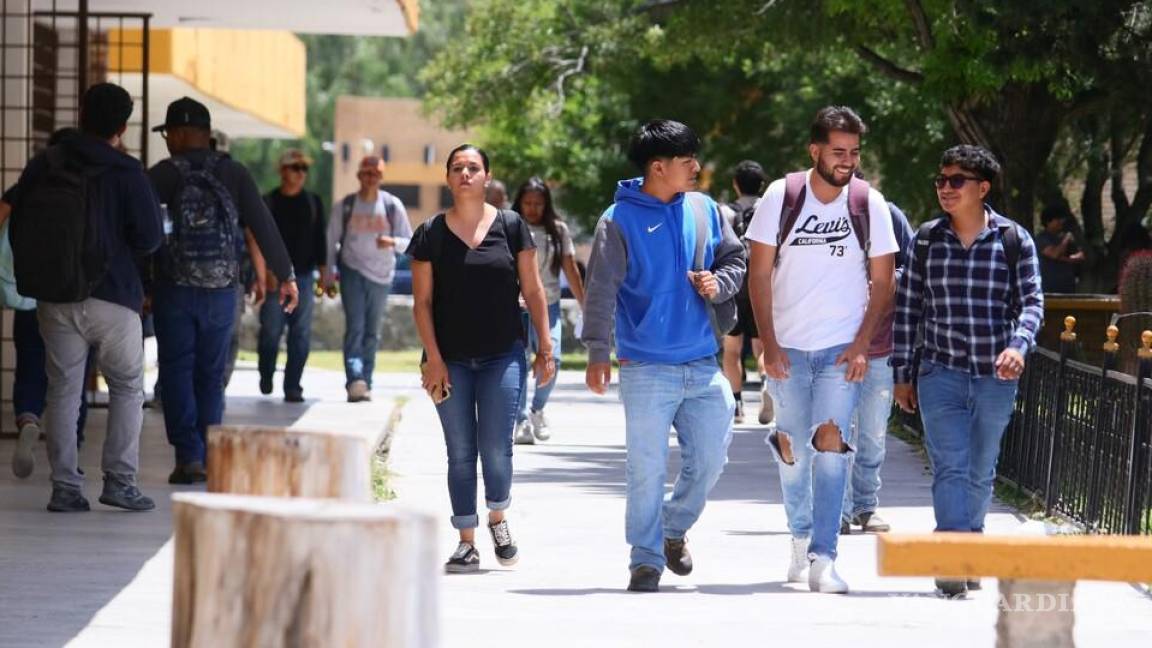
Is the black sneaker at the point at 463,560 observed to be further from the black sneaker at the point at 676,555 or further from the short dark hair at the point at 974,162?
the short dark hair at the point at 974,162

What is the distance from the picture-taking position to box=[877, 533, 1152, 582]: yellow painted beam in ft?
17.9

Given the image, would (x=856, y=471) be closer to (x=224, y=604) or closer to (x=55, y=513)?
(x=55, y=513)

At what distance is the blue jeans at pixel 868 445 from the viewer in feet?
33.0

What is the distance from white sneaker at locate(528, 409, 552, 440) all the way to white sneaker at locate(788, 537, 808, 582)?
21.2 ft

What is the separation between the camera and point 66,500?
401 inches

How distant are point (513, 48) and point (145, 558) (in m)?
24.1

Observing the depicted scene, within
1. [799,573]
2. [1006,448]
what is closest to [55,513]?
[799,573]

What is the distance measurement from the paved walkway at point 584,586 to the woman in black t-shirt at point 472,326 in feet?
1.44

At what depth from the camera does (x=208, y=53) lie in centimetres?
2509

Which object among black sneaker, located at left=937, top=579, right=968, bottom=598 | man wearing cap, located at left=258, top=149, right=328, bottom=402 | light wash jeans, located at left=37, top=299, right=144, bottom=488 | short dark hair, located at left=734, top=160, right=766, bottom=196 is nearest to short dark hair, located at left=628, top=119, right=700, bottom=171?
black sneaker, located at left=937, top=579, right=968, bottom=598

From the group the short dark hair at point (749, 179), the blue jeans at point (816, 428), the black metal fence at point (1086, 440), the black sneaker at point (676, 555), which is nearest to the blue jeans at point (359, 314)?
the short dark hair at point (749, 179)

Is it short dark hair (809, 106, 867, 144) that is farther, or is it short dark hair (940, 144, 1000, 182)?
short dark hair (809, 106, 867, 144)

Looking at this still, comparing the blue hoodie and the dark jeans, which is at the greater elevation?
the blue hoodie

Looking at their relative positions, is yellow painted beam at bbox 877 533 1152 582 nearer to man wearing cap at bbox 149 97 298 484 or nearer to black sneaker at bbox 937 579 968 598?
black sneaker at bbox 937 579 968 598
